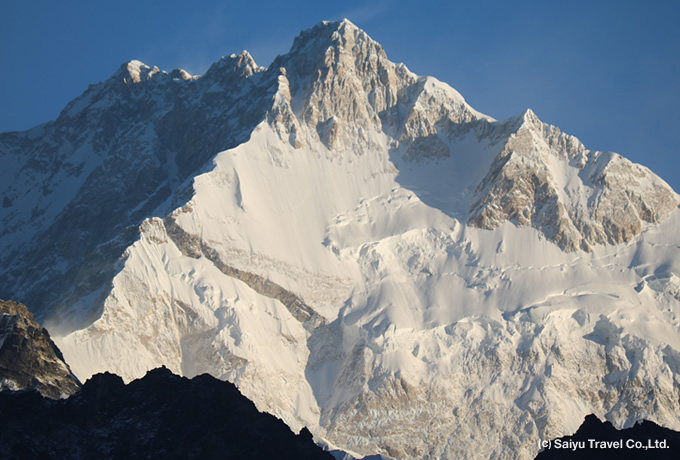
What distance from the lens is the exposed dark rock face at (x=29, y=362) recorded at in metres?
78.1

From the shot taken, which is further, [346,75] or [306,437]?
[346,75]

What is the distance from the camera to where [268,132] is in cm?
17675

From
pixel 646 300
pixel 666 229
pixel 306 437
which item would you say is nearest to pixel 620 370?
pixel 646 300

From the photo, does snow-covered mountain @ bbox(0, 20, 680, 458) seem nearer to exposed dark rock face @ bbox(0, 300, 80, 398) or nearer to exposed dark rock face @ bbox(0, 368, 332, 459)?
exposed dark rock face @ bbox(0, 300, 80, 398)

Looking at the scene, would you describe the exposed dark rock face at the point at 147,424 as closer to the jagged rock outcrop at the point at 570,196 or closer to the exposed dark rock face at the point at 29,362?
the exposed dark rock face at the point at 29,362

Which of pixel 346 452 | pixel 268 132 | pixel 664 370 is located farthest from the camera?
pixel 268 132

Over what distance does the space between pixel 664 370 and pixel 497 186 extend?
4287 centimetres

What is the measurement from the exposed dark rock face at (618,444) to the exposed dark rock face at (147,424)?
1590cm

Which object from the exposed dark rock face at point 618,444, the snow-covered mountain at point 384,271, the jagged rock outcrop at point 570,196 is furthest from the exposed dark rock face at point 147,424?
the jagged rock outcrop at point 570,196

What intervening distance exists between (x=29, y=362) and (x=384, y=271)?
83440 mm

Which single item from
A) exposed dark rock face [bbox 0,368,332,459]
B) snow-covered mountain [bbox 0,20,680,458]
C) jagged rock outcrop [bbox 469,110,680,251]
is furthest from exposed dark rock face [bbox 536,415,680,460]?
jagged rock outcrop [bbox 469,110,680,251]

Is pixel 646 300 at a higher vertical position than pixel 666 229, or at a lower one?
lower

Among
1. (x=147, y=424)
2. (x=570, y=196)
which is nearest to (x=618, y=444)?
(x=147, y=424)

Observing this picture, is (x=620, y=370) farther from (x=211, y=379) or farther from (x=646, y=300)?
(x=211, y=379)
